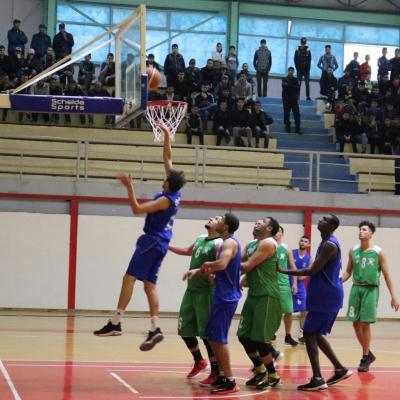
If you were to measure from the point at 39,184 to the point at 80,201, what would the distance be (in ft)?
3.29

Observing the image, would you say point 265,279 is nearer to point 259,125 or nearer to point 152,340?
point 152,340

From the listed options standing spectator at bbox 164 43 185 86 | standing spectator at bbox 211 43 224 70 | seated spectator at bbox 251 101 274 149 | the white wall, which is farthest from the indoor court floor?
the white wall

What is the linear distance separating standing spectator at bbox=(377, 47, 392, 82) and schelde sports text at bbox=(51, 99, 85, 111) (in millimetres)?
16804

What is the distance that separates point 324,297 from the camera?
10.7 meters

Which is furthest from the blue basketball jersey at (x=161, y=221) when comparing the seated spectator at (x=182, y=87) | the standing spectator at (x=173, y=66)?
the standing spectator at (x=173, y=66)

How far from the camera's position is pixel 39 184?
68.4 ft

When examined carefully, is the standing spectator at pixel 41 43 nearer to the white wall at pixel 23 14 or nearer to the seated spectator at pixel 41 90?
the seated spectator at pixel 41 90

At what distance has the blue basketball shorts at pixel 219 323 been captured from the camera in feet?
32.6

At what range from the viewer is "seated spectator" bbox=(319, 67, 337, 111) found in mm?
27891

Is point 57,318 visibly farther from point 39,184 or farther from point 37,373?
point 37,373

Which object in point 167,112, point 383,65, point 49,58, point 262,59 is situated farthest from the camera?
point 383,65

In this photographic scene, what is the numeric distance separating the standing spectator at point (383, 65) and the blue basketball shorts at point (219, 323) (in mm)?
19301

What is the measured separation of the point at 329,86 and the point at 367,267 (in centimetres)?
1598

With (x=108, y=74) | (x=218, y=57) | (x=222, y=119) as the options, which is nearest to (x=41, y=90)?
(x=108, y=74)
